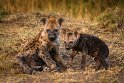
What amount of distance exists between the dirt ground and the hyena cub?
0.15 metres

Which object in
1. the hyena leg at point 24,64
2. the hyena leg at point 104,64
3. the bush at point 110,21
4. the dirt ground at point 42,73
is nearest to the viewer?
the dirt ground at point 42,73

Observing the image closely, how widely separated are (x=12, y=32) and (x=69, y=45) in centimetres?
280

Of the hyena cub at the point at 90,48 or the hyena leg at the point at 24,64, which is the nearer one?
the hyena leg at the point at 24,64

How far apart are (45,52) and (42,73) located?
1.36ft

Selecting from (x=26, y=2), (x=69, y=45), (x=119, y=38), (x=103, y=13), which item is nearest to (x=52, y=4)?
(x=26, y=2)

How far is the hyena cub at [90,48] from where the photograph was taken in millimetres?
8617

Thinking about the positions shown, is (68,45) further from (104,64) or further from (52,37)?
(104,64)

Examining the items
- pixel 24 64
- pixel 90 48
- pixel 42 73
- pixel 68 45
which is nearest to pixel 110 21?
pixel 90 48

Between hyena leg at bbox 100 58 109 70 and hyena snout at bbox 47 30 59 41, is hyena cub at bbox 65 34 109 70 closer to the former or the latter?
hyena leg at bbox 100 58 109 70

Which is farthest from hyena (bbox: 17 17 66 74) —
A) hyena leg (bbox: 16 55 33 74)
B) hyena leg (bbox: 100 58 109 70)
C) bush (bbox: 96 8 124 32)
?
bush (bbox: 96 8 124 32)

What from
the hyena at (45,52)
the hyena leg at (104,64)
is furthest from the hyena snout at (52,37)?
the hyena leg at (104,64)

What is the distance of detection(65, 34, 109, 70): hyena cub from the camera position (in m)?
8.62

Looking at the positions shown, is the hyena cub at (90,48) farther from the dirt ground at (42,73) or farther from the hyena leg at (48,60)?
the hyena leg at (48,60)

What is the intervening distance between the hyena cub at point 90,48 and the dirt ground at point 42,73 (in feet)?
0.50
